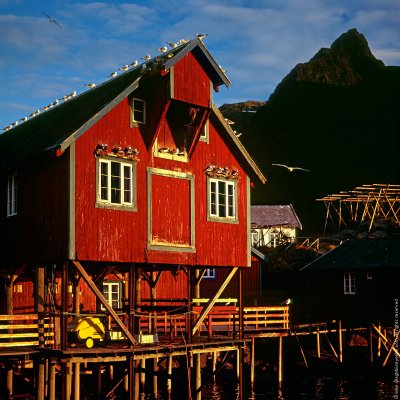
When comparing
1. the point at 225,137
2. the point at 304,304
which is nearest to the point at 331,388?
the point at 225,137

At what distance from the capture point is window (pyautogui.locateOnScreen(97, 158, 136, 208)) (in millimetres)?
24281

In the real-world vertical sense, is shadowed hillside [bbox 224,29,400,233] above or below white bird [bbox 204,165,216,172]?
above

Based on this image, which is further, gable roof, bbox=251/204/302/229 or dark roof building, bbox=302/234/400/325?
gable roof, bbox=251/204/302/229

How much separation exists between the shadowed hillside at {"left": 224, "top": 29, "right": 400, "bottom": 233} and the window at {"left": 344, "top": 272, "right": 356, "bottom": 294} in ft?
182

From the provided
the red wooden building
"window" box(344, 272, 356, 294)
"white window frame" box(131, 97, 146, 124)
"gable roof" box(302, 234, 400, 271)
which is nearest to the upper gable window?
the red wooden building

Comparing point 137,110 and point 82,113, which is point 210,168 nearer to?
point 137,110

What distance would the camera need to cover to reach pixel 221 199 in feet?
94.4

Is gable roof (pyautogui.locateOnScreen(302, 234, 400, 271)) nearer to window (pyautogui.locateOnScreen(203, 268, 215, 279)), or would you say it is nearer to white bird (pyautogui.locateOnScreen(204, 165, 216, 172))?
window (pyautogui.locateOnScreen(203, 268, 215, 279))

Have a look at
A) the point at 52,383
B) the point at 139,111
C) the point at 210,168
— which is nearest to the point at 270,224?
the point at 210,168

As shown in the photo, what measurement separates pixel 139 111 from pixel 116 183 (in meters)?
2.85

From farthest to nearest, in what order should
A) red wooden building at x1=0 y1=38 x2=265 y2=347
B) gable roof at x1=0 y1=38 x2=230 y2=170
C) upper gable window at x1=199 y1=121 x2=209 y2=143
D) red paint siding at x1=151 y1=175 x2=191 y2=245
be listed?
upper gable window at x1=199 y1=121 x2=209 y2=143 → red paint siding at x1=151 y1=175 x2=191 y2=245 → gable roof at x1=0 y1=38 x2=230 y2=170 → red wooden building at x1=0 y1=38 x2=265 y2=347

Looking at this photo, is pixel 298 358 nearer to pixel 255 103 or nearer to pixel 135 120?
pixel 135 120

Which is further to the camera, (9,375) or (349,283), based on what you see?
(349,283)

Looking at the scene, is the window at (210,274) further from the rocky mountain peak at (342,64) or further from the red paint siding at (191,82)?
the rocky mountain peak at (342,64)
